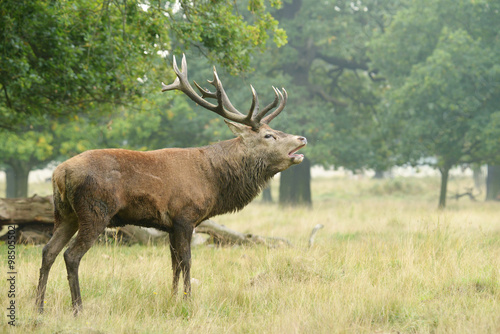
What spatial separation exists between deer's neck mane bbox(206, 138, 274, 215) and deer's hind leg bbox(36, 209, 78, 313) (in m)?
1.55

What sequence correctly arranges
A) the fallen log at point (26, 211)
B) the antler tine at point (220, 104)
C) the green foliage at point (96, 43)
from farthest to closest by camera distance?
the fallen log at point (26, 211)
the green foliage at point (96, 43)
the antler tine at point (220, 104)

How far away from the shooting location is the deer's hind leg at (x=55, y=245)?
15.9ft

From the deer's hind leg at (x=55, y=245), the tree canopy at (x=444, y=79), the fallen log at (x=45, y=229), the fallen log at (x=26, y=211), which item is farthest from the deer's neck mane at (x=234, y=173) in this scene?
the tree canopy at (x=444, y=79)

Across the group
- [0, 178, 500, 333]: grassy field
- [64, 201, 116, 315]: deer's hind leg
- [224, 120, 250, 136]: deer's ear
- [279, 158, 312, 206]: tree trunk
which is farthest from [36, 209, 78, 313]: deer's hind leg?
[279, 158, 312, 206]: tree trunk

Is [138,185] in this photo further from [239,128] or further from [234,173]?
[239,128]

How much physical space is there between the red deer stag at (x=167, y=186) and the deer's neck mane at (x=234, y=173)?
1 centimetres

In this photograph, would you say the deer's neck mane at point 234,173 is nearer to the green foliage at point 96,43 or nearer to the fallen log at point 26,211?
the green foliage at point 96,43

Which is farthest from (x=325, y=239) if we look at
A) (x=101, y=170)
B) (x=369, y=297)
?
(x=101, y=170)

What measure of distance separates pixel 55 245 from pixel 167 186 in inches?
48.3

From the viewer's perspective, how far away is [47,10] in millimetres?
8273

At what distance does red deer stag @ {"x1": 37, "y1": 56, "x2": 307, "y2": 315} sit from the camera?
4723mm

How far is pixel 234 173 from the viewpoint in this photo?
5781 millimetres

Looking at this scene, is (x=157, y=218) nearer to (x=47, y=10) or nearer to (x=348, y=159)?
(x=47, y=10)

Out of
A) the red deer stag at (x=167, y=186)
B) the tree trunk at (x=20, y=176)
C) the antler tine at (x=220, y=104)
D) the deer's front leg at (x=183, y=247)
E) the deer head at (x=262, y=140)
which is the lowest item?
the tree trunk at (x=20, y=176)
